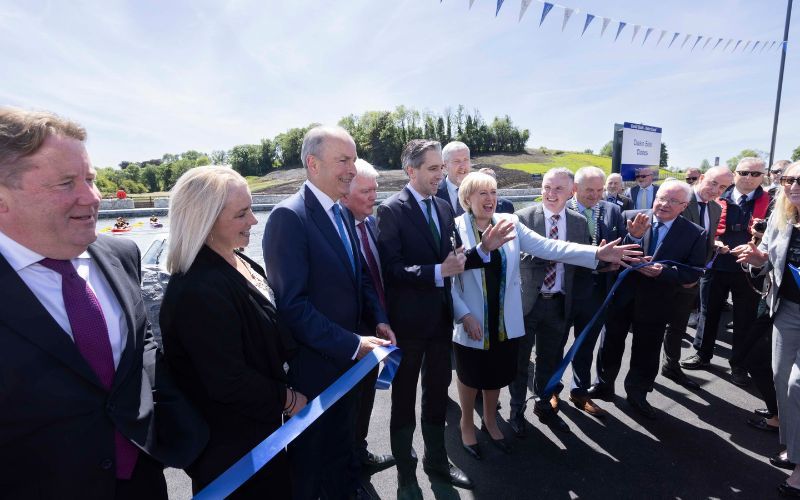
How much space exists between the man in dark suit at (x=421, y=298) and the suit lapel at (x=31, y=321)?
1.70 metres

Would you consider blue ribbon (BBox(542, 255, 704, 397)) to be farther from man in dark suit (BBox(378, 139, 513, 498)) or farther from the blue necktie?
the blue necktie

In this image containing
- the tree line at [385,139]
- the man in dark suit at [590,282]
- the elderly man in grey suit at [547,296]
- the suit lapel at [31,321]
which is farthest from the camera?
the tree line at [385,139]

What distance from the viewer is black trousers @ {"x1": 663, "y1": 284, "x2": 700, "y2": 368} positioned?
147 inches

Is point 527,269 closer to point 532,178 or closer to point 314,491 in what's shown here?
point 314,491

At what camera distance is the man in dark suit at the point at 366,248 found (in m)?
2.83

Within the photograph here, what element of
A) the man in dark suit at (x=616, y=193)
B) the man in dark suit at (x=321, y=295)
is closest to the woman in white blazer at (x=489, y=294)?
the man in dark suit at (x=321, y=295)

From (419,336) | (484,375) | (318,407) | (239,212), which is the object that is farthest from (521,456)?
(239,212)

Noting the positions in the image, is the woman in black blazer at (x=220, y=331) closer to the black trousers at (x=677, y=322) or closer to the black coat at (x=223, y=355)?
the black coat at (x=223, y=355)

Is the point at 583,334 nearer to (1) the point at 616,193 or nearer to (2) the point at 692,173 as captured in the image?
(1) the point at 616,193

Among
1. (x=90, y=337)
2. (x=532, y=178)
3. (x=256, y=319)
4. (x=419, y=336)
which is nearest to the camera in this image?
(x=90, y=337)

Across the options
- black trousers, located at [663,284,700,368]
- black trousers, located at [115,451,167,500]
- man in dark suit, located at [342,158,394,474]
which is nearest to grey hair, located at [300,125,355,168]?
man in dark suit, located at [342,158,394,474]

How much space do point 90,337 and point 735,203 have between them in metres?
6.32

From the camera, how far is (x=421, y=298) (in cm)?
264

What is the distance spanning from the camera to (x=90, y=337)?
135cm
